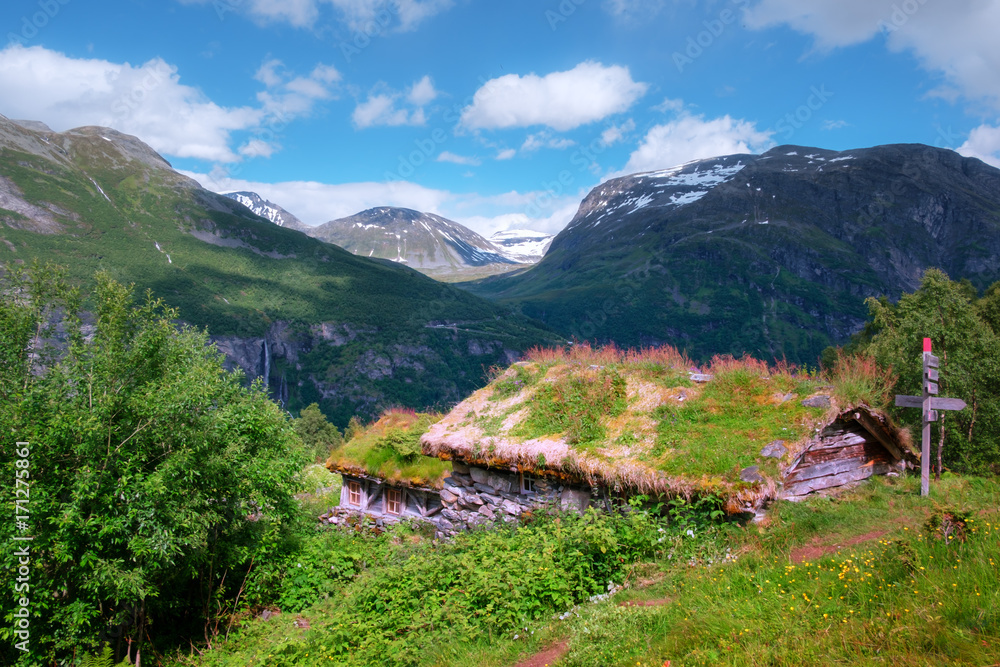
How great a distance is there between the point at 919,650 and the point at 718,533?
3.34 meters

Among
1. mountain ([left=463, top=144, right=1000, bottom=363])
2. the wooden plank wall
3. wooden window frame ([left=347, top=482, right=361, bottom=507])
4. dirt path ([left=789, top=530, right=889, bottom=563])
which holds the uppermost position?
mountain ([left=463, top=144, right=1000, bottom=363])

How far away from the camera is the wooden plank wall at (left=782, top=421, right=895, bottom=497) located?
765 centimetres

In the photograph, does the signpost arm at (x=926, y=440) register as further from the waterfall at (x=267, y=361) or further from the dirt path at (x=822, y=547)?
the waterfall at (x=267, y=361)

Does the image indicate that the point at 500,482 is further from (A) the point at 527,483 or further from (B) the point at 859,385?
(B) the point at 859,385

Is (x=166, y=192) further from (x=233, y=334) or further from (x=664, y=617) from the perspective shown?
(x=664, y=617)

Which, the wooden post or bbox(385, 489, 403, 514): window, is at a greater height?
the wooden post

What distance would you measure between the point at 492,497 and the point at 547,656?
5220mm

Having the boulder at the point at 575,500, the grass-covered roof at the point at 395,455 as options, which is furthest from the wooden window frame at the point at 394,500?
the boulder at the point at 575,500

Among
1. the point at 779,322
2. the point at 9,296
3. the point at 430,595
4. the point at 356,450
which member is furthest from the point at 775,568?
the point at 779,322

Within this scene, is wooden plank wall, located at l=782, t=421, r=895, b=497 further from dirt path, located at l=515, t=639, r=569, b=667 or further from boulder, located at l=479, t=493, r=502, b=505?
boulder, located at l=479, t=493, r=502, b=505

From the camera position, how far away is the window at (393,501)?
12606mm

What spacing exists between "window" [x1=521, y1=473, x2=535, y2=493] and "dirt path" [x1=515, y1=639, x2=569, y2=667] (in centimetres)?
437

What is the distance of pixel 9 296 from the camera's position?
9.43m

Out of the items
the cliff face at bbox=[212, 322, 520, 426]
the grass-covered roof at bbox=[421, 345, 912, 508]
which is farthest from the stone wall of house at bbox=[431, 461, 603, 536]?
the cliff face at bbox=[212, 322, 520, 426]
